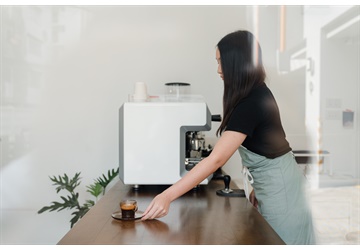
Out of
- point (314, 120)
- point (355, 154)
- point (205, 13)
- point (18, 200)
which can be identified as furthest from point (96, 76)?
point (355, 154)

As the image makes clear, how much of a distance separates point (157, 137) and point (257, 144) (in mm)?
424

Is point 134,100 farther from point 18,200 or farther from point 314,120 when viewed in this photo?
point 314,120

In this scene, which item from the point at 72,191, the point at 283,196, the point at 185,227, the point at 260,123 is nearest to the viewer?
the point at 185,227

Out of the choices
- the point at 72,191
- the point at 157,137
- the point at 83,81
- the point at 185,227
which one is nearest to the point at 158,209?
the point at 185,227

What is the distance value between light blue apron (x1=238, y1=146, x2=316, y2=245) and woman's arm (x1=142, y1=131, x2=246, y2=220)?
8.8 inches

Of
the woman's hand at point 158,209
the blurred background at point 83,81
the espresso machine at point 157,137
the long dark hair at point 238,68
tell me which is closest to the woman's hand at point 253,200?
the espresso machine at point 157,137

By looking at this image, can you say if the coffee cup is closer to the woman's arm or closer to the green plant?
the woman's arm

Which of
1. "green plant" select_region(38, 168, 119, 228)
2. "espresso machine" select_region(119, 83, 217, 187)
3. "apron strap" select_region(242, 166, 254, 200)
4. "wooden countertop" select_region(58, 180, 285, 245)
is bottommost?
"green plant" select_region(38, 168, 119, 228)

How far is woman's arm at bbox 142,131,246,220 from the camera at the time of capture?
105 cm

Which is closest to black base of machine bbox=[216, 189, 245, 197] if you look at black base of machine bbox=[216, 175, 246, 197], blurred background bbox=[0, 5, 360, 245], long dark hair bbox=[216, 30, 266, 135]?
black base of machine bbox=[216, 175, 246, 197]

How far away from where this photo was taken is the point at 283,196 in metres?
1.29

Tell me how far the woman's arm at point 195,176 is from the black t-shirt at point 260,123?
0.04 metres

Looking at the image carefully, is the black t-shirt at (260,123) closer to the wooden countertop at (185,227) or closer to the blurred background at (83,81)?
the wooden countertop at (185,227)

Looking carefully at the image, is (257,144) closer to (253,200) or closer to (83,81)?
(253,200)
